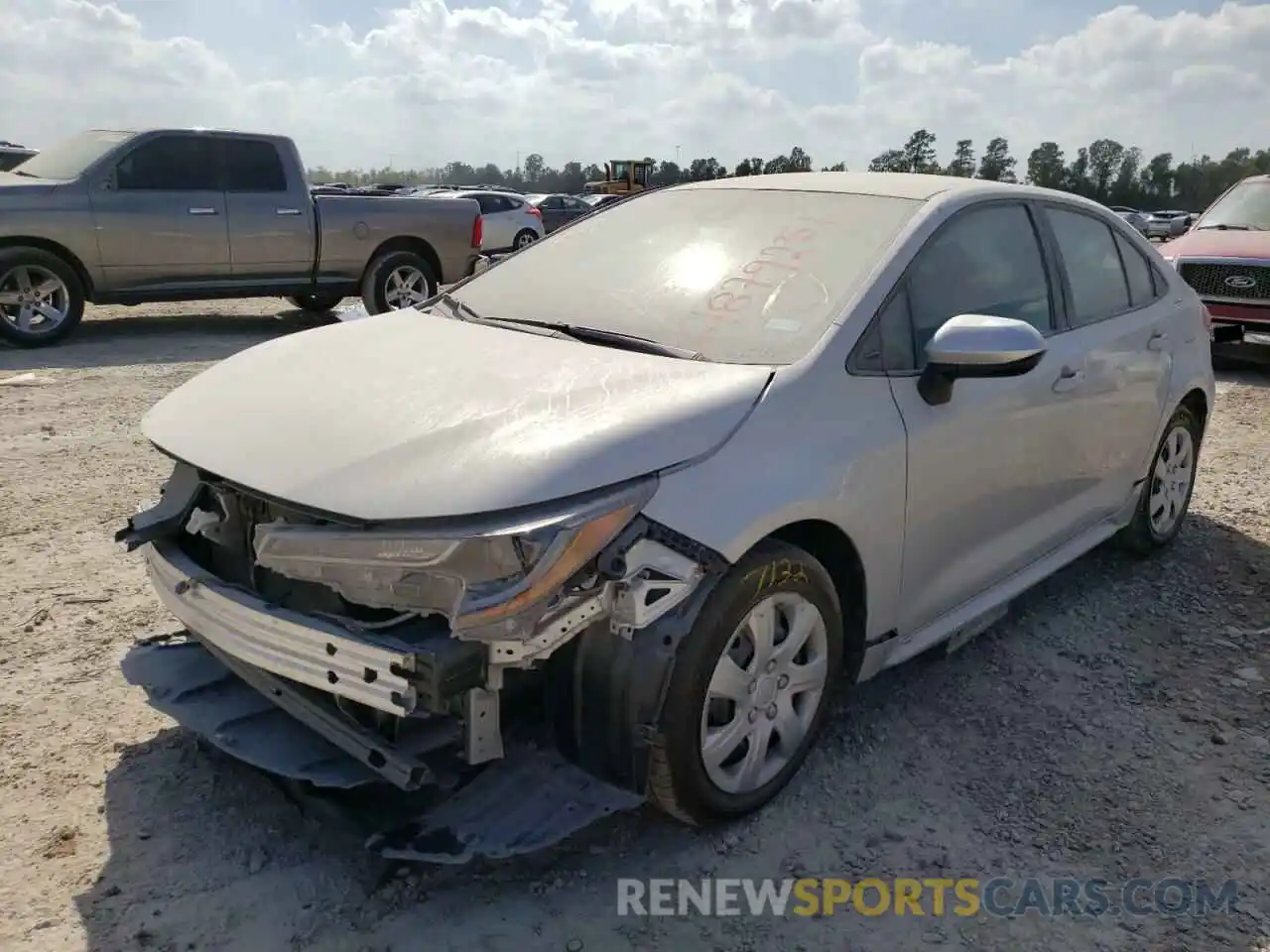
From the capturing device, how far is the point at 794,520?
2.69m

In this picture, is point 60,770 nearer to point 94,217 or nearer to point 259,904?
point 259,904

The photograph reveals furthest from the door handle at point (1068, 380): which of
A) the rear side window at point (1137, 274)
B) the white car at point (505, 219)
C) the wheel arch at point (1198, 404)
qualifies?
the white car at point (505, 219)

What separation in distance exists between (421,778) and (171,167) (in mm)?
9257

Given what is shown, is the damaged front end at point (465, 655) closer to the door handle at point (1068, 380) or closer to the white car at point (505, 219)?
the door handle at point (1068, 380)

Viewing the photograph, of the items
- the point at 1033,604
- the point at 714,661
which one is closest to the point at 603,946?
the point at 714,661

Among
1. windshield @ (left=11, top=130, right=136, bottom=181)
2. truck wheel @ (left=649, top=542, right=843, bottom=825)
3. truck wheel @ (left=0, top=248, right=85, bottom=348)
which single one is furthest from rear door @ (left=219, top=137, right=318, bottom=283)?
truck wheel @ (left=649, top=542, right=843, bottom=825)

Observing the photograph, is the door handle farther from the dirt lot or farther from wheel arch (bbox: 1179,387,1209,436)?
wheel arch (bbox: 1179,387,1209,436)

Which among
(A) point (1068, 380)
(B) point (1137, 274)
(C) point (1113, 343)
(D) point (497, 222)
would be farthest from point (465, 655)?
(D) point (497, 222)

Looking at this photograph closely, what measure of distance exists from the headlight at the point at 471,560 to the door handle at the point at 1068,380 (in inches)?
79.7

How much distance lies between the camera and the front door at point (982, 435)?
3168mm

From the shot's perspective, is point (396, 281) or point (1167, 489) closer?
point (1167, 489)

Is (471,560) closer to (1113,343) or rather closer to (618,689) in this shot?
(618,689)

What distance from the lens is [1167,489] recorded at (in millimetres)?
4910

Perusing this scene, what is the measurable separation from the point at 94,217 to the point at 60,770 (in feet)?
25.7
